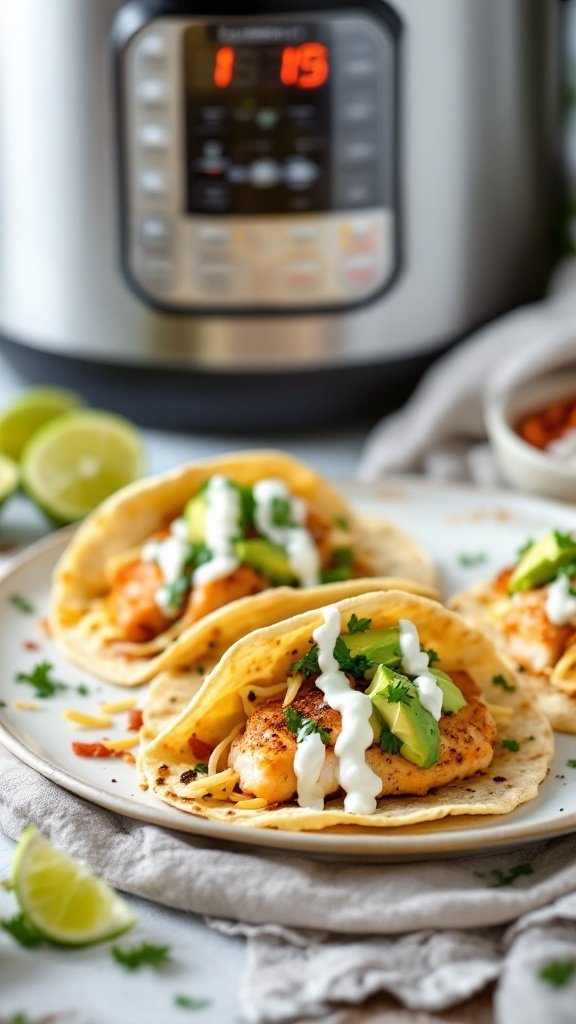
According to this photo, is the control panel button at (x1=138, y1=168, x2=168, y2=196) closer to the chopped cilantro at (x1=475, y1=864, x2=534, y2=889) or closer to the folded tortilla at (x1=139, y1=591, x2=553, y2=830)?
the folded tortilla at (x1=139, y1=591, x2=553, y2=830)

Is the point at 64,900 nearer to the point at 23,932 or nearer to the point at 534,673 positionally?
the point at 23,932

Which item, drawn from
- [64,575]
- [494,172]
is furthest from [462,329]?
[64,575]

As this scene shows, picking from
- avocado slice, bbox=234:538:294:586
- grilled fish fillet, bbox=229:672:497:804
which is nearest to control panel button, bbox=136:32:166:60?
avocado slice, bbox=234:538:294:586

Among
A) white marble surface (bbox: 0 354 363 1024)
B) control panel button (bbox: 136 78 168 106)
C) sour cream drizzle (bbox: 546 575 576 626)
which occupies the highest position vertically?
control panel button (bbox: 136 78 168 106)

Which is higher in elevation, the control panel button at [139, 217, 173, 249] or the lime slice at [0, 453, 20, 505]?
the control panel button at [139, 217, 173, 249]

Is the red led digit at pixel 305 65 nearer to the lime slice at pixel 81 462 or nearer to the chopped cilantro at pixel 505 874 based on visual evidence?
the lime slice at pixel 81 462

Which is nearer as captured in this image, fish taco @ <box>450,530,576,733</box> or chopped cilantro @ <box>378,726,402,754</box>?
chopped cilantro @ <box>378,726,402,754</box>

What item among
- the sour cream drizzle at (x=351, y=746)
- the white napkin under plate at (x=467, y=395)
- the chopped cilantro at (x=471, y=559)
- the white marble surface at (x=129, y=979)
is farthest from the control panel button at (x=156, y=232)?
the white marble surface at (x=129, y=979)
